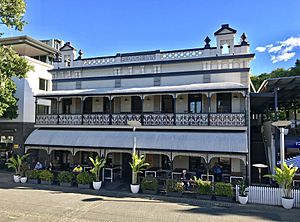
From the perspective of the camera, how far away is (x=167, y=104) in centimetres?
1780

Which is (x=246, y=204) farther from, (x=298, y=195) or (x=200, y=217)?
(x=200, y=217)

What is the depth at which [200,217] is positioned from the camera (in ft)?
33.0

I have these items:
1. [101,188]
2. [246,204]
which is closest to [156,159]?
[101,188]

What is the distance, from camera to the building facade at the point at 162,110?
584 inches

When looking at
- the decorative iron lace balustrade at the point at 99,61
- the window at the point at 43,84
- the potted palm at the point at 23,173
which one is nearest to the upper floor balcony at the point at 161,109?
the decorative iron lace balustrade at the point at 99,61

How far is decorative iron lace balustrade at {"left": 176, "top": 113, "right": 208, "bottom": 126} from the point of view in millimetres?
15375

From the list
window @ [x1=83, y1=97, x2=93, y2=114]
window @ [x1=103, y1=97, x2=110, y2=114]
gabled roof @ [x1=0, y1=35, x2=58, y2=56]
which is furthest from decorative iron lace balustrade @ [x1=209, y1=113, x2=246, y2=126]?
gabled roof @ [x1=0, y1=35, x2=58, y2=56]

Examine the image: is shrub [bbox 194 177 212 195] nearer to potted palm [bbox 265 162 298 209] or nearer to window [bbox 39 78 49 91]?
potted palm [bbox 265 162 298 209]

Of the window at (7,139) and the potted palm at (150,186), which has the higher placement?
the window at (7,139)

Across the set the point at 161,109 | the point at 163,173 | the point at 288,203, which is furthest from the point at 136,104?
the point at 288,203

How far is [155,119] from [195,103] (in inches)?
117

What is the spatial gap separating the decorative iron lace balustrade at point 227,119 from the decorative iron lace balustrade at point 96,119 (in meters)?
7.07

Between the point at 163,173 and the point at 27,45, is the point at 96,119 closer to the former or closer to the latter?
the point at 163,173

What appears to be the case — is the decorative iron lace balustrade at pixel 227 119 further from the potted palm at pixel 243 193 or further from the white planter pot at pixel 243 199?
the white planter pot at pixel 243 199
